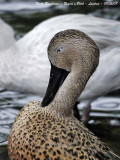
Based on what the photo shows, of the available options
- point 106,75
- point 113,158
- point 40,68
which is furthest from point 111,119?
point 113,158

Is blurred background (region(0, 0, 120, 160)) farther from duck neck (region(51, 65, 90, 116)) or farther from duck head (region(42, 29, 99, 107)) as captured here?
duck head (region(42, 29, 99, 107))

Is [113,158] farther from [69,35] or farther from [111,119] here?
[111,119]

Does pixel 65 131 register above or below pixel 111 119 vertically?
above

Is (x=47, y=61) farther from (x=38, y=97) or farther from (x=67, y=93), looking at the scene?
(x=67, y=93)

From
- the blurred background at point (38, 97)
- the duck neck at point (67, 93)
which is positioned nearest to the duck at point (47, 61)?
the blurred background at point (38, 97)

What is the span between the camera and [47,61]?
5832 mm

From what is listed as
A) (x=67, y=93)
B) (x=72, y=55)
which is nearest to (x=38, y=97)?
(x=67, y=93)

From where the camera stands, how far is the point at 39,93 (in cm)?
610

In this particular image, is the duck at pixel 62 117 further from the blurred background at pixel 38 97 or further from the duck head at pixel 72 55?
the blurred background at pixel 38 97

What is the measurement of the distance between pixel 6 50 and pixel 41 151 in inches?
104

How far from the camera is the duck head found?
4.16 m

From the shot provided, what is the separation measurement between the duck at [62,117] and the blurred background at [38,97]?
0.99 metres

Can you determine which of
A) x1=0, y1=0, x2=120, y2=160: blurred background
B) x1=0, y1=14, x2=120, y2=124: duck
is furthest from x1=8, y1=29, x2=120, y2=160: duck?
x1=0, y1=14, x2=120, y2=124: duck

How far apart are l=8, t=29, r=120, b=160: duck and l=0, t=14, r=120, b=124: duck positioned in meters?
1.52
